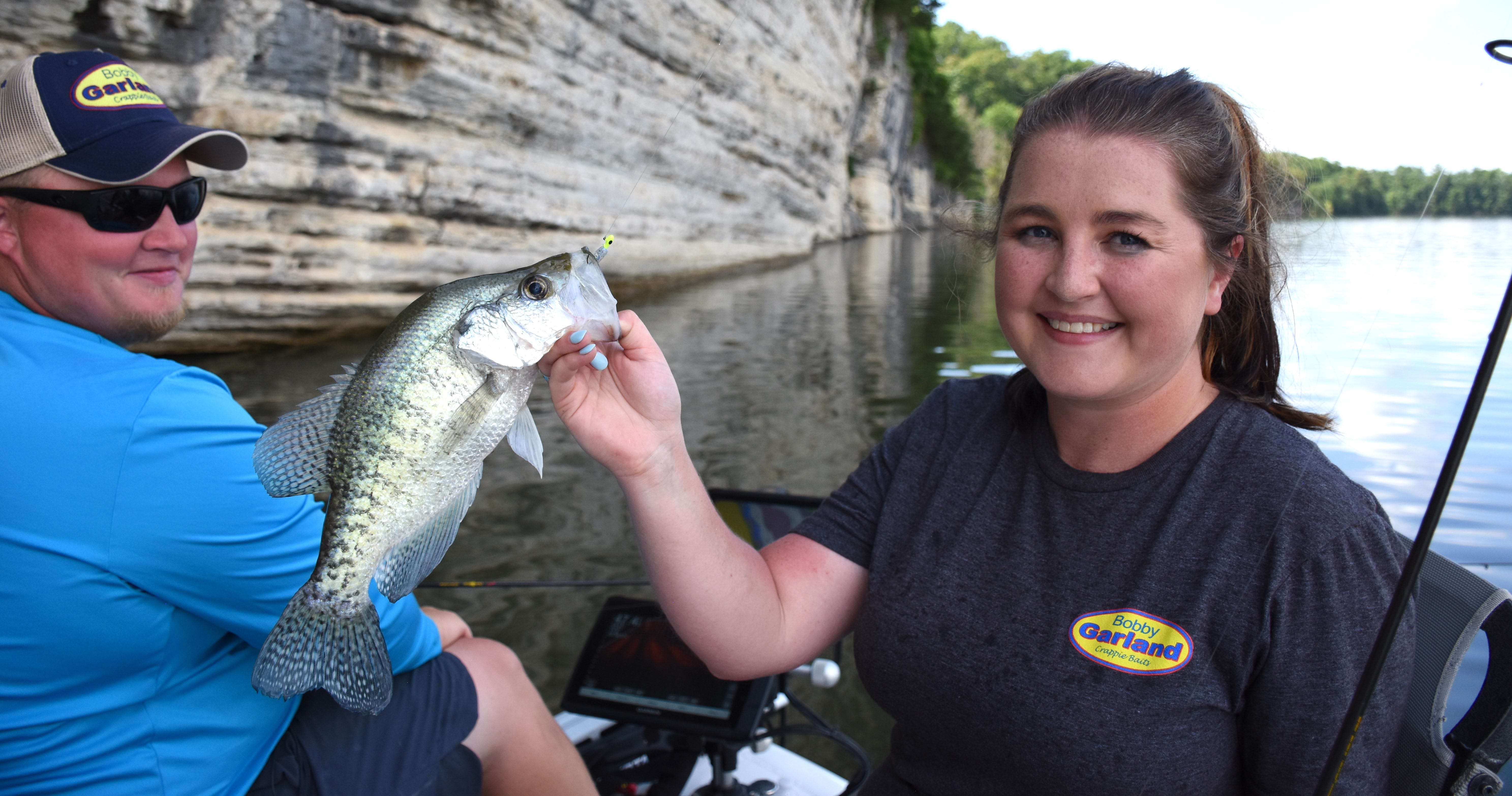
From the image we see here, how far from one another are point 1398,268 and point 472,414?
→ 4.32 ft

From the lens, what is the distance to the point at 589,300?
4.69 ft

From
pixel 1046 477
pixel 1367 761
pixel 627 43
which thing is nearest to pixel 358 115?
pixel 627 43

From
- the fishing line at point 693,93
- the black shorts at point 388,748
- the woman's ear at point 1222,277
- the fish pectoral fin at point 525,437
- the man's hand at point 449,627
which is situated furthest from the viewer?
the fishing line at point 693,93

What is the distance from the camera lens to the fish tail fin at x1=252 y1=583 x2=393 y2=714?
134cm

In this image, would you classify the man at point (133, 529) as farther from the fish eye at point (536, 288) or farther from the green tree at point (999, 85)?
the green tree at point (999, 85)

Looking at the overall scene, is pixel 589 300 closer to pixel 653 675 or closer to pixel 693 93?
pixel 653 675

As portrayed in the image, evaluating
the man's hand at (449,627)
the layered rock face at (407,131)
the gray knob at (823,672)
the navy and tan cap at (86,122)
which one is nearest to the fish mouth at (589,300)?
the navy and tan cap at (86,122)

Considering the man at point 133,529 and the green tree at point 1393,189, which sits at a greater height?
the green tree at point 1393,189

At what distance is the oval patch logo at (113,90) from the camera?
2072 millimetres

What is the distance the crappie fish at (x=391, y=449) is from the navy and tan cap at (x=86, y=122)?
113 centimetres

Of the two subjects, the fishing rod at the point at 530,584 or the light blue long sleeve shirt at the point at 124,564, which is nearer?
the light blue long sleeve shirt at the point at 124,564

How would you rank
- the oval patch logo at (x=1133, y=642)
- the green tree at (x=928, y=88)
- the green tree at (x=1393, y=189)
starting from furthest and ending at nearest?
the green tree at (x=928, y=88) → the oval patch logo at (x=1133, y=642) → the green tree at (x=1393, y=189)

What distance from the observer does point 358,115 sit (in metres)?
10.3

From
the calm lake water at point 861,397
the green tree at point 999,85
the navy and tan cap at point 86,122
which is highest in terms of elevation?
the green tree at point 999,85
